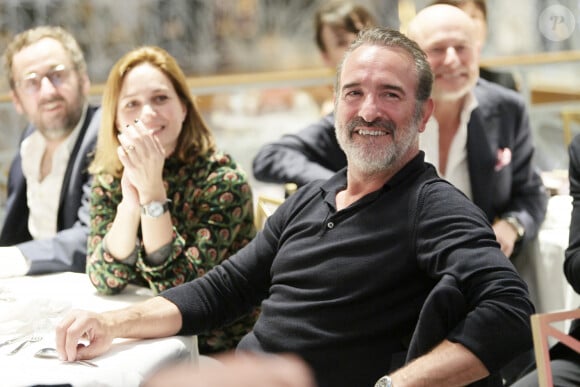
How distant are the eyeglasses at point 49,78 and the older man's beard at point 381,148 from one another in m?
1.51

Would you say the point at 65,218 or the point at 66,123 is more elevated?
the point at 66,123

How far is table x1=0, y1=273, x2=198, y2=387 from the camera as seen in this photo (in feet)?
5.94

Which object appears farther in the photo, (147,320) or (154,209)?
(154,209)

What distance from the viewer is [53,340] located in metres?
2.06

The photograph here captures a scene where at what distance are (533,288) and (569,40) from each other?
3.57 m

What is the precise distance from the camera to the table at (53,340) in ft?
5.94

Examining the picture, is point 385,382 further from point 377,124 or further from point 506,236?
point 506,236

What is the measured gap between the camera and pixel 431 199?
1.94 meters

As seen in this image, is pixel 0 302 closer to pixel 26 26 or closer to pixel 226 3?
pixel 26 26

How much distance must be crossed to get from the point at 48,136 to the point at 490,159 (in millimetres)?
1595

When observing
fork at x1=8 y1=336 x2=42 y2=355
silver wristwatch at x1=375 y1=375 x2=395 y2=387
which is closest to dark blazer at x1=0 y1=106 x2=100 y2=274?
fork at x1=8 y1=336 x2=42 y2=355


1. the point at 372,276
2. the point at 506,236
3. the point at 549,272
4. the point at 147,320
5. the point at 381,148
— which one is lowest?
the point at 549,272

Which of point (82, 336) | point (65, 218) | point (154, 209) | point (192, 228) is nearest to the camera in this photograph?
point (82, 336)

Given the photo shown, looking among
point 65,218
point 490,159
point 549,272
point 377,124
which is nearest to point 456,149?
point 490,159
